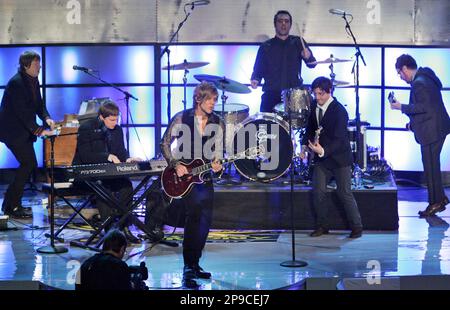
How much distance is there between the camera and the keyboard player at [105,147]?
381 inches

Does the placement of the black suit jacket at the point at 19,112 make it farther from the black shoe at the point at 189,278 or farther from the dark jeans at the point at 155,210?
the black shoe at the point at 189,278

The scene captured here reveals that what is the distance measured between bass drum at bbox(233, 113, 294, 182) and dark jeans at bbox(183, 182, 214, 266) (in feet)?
7.11

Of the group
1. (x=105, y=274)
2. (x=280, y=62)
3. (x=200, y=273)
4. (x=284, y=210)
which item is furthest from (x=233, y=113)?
(x=105, y=274)

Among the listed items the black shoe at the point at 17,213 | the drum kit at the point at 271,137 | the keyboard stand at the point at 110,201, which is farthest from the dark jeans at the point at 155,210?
the black shoe at the point at 17,213

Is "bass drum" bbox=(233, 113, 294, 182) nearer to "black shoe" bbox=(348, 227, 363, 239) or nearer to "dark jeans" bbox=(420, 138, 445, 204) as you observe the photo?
"black shoe" bbox=(348, 227, 363, 239)

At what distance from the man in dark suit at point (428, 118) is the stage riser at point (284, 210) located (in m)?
0.95

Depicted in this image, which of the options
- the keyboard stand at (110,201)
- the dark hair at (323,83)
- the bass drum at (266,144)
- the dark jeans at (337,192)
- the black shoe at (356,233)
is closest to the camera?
the keyboard stand at (110,201)

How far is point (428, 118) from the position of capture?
35.9 ft

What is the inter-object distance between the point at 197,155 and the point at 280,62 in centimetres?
385

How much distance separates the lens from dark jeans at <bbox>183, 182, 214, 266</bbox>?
8.20 m

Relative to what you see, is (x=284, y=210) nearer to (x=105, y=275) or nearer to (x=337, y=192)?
(x=337, y=192)

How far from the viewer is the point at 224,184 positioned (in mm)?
10961
